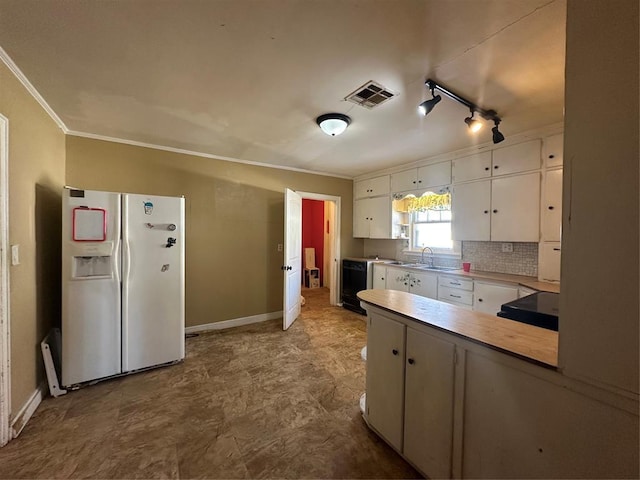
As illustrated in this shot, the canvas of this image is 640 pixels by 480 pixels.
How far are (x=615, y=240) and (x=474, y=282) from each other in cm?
263

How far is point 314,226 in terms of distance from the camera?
7.57 metres

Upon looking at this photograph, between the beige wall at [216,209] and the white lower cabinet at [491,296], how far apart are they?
9.19 ft

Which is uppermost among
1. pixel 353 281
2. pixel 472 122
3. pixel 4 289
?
pixel 472 122

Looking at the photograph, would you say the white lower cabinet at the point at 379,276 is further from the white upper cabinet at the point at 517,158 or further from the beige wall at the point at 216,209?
the white upper cabinet at the point at 517,158

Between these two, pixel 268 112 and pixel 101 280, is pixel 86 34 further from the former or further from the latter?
pixel 101 280

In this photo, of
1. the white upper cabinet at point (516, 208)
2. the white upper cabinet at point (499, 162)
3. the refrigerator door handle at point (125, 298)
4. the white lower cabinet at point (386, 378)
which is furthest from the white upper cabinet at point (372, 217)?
the refrigerator door handle at point (125, 298)

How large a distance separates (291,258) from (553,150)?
333 centimetres

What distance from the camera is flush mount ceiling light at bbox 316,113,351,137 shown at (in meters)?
2.49

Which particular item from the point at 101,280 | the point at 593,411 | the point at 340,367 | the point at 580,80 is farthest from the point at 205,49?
the point at 340,367

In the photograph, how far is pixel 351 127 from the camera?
2.82m

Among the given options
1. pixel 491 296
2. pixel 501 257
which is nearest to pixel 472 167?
pixel 501 257

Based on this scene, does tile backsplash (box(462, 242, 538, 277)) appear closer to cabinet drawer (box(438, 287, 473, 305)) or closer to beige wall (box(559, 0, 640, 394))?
cabinet drawer (box(438, 287, 473, 305))

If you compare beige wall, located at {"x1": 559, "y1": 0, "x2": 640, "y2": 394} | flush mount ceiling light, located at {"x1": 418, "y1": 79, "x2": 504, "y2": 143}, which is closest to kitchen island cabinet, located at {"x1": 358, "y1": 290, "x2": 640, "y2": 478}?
beige wall, located at {"x1": 559, "y1": 0, "x2": 640, "y2": 394}

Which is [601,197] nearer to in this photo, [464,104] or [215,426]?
[464,104]
